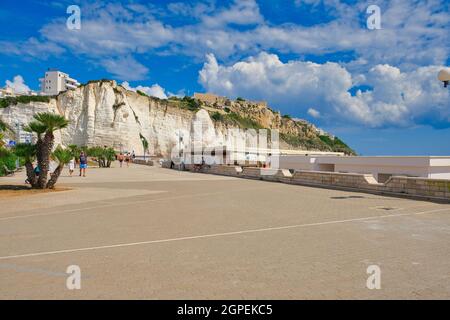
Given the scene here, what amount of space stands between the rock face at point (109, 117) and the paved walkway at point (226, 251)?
62.5 metres

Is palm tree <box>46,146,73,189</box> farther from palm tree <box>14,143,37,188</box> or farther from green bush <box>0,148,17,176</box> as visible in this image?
green bush <box>0,148,17,176</box>

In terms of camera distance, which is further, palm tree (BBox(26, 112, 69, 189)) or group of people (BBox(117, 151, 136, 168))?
group of people (BBox(117, 151, 136, 168))

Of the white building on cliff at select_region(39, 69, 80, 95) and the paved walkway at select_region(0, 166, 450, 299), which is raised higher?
the white building on cliff at select_region(39, 69, 80, 95)

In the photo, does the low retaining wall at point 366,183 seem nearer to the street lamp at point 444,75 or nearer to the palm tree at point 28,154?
the street lamp at point 444,75

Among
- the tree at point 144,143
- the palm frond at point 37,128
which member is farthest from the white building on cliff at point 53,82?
the palm frond at point 37,128

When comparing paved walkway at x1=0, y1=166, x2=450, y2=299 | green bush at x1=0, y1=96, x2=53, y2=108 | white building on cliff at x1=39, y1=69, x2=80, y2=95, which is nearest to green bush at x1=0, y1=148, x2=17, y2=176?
paved walkway at x1=0, y1=166, x2=450, y2=299

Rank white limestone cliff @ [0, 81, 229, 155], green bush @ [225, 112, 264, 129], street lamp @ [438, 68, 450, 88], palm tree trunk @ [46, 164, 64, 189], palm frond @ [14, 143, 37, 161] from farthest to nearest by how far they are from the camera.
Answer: green bush @ [225, 112, 264, 129], white limestone cliff @ [0, 81, 229, 155], palm tree trunk @ [46, 164, 64, 189], palm frond @ [14, 143, 37, 161], street lamp @ [438, 68, 450, 88]

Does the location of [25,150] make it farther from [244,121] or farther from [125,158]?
[244,121]

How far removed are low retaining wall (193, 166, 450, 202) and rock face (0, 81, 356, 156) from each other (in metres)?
52.7

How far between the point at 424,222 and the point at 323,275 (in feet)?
16.5

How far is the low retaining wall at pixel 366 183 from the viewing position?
40.2ft

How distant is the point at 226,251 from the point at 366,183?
11.2 m

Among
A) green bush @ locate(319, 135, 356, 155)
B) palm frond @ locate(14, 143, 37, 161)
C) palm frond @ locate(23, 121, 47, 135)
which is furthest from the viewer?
green bush @ locate(319, 135, 356, 155)

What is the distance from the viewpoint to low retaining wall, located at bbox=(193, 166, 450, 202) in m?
12.3
